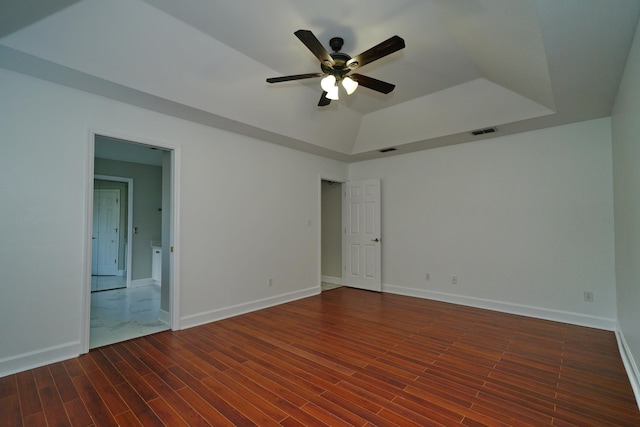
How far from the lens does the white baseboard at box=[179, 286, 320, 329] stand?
3644mm

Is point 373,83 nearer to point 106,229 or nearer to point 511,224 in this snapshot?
point 511,224

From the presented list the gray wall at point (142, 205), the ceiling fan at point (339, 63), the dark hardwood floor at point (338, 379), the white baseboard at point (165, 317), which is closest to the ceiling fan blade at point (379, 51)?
the ceiling fan at point (339, 63)

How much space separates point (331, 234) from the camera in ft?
21.6

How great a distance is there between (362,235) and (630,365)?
3.92 m

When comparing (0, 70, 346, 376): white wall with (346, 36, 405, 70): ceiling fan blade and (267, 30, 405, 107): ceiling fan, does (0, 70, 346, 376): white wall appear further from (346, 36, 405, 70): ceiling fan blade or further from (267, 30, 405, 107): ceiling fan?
(346, 36, 405, 70): ceiling fan blade

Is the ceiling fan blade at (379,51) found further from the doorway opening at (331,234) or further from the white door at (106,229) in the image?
the white door at (106,229)

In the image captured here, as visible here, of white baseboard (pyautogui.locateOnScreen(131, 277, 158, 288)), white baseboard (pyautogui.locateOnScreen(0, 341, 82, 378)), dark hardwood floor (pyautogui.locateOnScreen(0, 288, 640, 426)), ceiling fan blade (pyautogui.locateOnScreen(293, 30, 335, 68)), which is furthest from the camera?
white baseboard (pyautogui.locateOnScreen(131, 277, 158, 288))

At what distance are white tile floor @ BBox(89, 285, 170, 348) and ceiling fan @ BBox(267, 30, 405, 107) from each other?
128 inches

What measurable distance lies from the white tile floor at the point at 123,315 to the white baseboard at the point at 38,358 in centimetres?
23

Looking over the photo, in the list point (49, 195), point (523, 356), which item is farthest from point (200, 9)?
point (523, 356)

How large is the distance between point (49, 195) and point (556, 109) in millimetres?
5504

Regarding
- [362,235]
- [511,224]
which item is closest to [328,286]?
[362,235]

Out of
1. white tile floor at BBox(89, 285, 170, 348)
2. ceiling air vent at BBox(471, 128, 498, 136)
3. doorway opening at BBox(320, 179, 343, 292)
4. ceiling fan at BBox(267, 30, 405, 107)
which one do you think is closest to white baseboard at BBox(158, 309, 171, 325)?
white tile floor at BBox(89, 285, 170, 348)

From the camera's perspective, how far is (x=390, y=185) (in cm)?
566
